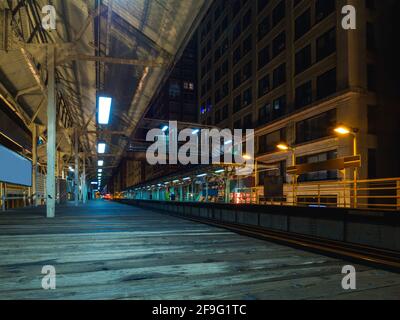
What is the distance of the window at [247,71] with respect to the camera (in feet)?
160

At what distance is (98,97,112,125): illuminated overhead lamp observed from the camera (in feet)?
47.9

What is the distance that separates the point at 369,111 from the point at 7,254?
3205cm

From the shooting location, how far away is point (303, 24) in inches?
1462

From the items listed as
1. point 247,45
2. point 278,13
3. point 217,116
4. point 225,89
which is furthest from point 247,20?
point 217,116

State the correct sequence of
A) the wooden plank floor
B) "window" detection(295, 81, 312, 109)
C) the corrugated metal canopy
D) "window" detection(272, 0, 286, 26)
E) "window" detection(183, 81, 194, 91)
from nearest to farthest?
the wooden plank floor, the corrugated metal canopy, "window" detection(295, 81, 312, 109), "window" detection(272, 0, 286, 26), "window" detection(183, 81, 194, 91)

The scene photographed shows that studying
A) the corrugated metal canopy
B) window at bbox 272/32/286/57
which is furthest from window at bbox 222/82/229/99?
the corrugated metal canopy

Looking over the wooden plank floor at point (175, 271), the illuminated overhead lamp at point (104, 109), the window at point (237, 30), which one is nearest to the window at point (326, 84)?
the illuminated overhead lamp at point (104, 109)

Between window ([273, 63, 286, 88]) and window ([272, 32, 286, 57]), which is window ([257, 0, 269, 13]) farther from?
window ([273, 63, 286, 88])

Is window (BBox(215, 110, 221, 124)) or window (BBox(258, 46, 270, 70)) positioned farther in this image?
window (BBox(215, 110, 221, 124))

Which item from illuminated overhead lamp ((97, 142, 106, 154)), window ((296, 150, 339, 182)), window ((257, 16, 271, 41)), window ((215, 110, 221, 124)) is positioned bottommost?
window ((296, 150, 339, 182))

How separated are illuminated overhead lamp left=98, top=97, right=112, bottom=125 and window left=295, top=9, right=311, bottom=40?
87.9 ft

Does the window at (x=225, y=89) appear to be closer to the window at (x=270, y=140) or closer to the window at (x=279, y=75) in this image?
the window at (x=279, y=75)

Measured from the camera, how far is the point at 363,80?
3077 cm

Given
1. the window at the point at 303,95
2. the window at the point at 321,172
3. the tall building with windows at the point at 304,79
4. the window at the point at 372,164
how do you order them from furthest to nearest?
the window at the point at 303,95, the window at the point at 321,172, the tall building with windows at the point at 304,79, the window at the point at 372,164
